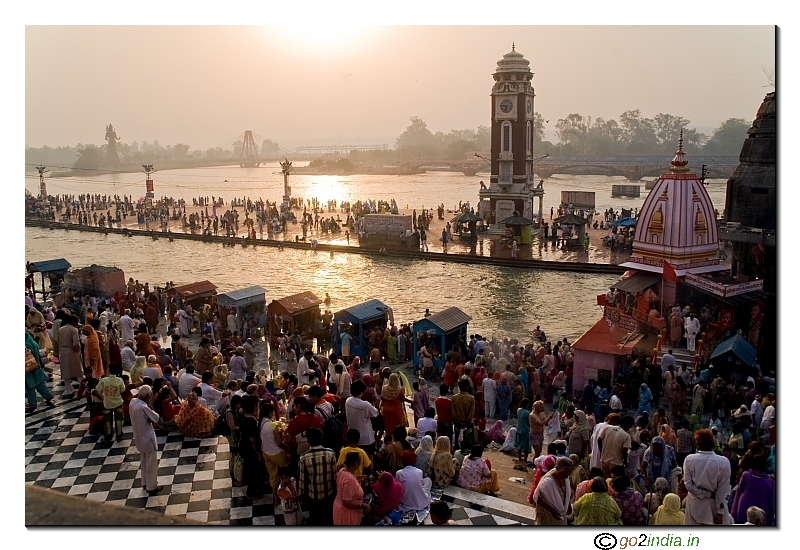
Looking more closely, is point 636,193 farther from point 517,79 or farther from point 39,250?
point 39,250

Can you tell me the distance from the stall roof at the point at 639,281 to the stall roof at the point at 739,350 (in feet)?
7.64

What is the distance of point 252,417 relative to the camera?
5.43 m

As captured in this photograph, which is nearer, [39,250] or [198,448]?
[198,448]

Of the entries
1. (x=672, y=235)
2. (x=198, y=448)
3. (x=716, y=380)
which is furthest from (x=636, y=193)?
(x=198, y=448)

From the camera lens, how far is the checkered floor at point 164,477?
5219mm

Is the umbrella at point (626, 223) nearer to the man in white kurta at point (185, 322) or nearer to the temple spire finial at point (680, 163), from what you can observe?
the temple spire finial at point (680, 163)

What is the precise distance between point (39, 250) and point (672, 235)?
22.1 m

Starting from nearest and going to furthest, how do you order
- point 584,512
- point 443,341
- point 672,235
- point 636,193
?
point 584,512 → point 443,341 → point 672,235 → point 636,193

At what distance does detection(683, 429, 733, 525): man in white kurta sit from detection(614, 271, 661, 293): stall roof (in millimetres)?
6891

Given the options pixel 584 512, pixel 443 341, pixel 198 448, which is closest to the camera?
pixel 584 512

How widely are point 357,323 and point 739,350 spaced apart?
5231 mm

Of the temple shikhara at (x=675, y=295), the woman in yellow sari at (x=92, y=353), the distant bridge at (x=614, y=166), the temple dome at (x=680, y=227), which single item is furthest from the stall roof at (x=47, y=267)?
the distant bridge at (x=614, y=166)

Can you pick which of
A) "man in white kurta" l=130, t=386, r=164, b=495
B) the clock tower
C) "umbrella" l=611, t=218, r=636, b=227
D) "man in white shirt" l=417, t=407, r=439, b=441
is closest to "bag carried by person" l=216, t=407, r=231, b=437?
"man in white kurta" l=130, t=386, r=164, b=495

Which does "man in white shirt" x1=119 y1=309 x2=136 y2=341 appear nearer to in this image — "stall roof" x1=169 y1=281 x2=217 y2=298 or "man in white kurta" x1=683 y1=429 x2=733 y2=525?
"stall roof" x1=169 y1=281 x2=217 y2=298
